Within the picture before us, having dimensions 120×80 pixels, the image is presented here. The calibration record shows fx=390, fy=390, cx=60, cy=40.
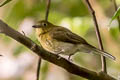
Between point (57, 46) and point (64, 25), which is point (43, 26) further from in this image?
point (57, 46)

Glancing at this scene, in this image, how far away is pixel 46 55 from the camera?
2.02 metres

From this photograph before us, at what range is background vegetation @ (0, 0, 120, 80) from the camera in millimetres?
3255

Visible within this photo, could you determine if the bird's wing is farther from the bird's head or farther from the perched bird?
the bird's head

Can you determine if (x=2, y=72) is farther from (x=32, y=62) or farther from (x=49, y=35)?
(x=49, y=35)

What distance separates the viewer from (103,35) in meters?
4.10

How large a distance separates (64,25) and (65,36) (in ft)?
0.72

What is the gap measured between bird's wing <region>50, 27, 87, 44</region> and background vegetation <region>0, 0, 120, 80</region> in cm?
9

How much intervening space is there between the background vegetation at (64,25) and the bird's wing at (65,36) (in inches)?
3.4

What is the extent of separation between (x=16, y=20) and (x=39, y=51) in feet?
4.72

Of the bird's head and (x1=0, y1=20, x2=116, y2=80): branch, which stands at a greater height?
(x1=0, y1=20, x2=116, y2=80): branch

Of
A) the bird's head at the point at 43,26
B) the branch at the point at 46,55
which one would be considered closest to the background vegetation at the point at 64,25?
the bird's head at the point at 43,26

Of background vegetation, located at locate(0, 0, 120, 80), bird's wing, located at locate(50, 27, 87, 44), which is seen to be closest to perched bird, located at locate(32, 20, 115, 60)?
bird's wing, located at locate(50, 27, 87, 44)

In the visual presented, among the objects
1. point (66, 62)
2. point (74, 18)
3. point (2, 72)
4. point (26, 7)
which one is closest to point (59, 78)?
point (2, 72)

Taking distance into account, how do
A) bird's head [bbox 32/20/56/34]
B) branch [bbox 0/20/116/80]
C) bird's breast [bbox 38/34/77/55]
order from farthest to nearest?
bird's head [bbox 32/20/56/34], bird's breast [bbox 38/34/77/55], branch [bbox 0/20/116/80]
